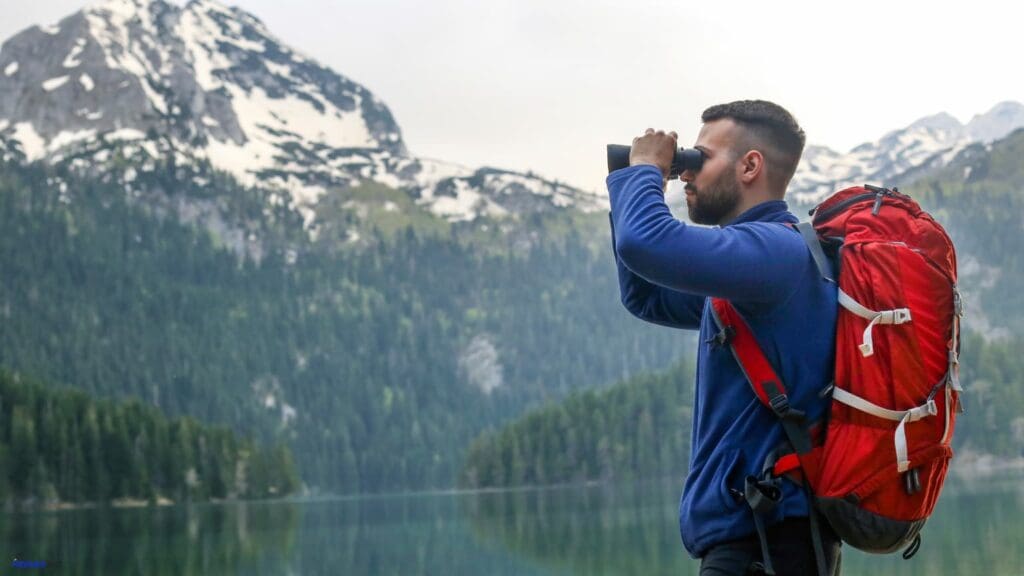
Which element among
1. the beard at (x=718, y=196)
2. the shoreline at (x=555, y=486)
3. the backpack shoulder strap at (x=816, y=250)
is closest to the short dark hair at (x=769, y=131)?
the beard at (x=718, y=196)

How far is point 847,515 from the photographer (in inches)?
181

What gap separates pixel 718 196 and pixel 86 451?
138 m

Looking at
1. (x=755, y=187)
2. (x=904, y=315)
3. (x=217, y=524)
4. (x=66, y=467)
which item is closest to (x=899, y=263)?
(x=904, y=315)

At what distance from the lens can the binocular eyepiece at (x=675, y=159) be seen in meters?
5.10

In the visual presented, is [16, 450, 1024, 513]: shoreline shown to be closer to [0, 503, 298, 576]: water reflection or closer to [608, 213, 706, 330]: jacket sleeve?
[0, 503, 298, 576]: water reflection

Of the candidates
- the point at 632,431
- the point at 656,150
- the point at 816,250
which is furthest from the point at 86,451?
the point at 816,250

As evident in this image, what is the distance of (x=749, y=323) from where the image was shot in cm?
489

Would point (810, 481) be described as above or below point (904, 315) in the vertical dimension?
below

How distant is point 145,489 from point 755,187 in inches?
5490

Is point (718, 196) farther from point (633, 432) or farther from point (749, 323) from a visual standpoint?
point (633, 432)

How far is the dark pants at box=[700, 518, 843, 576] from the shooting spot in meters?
4.74

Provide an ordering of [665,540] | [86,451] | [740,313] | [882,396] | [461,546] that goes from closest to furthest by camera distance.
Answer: [882,396] < [740,313] < [665,540] < [461,546] < [86,451]

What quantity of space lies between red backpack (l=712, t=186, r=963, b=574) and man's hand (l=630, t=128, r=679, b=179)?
2.11ft

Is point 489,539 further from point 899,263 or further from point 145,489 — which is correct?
point 145,489
